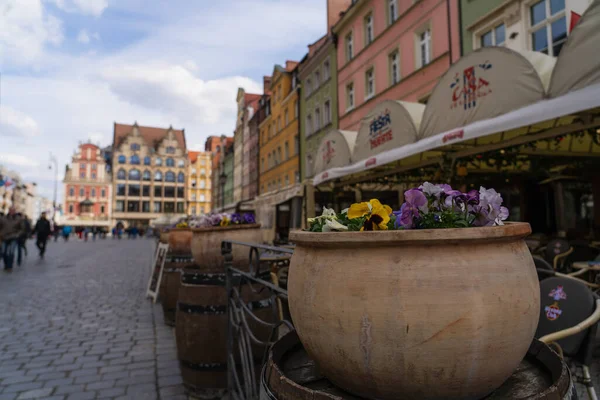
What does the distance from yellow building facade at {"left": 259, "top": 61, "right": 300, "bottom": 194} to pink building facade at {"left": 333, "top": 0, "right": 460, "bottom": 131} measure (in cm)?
833

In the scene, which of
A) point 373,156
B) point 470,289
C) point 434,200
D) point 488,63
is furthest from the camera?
point 373,156

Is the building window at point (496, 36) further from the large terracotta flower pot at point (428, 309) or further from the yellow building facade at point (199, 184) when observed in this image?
the yellow building facade at point (199, 184)

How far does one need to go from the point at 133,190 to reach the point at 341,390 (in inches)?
3193

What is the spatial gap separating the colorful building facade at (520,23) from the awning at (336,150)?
384 cm

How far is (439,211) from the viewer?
1087 millimetres

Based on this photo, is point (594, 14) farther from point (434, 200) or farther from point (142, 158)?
point (142, 158)

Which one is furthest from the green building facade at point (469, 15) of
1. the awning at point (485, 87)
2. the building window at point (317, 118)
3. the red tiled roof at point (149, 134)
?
the red tiled roof at point (149, 134)

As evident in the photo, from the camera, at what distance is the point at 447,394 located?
3.34 feet

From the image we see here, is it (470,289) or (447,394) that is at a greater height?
(470,289)

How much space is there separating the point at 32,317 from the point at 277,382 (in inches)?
237

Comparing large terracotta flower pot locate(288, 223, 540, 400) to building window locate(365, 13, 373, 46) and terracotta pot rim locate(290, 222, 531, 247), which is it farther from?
building window locate(365, 13, 373, 46)

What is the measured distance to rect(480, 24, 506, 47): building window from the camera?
33.3 feet

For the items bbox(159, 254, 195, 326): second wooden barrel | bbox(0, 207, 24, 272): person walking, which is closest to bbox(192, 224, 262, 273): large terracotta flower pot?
bbox(159, 254, 195, 326): second wooden barrel

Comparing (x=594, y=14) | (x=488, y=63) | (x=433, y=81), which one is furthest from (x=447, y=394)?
(x=433, y=81)
